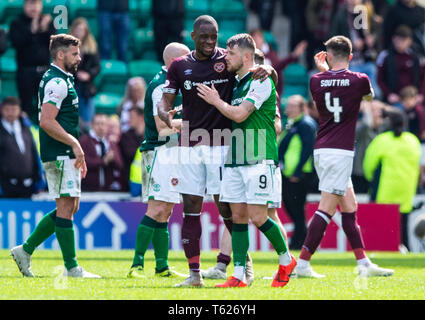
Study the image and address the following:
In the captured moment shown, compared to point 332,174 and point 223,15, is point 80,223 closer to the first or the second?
point 332,174

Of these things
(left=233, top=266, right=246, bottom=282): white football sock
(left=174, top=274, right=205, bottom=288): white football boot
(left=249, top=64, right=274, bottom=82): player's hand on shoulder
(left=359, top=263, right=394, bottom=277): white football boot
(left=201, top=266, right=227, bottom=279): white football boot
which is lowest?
(left=359, top=263, right=394, bottom=277): white football boot

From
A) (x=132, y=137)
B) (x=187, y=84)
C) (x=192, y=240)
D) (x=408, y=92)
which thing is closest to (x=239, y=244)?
(x=192, y=240)

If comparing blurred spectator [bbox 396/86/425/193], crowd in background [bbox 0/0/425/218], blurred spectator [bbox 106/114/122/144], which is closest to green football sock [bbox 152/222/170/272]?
crowd in background [bbox 0/0/425/218]

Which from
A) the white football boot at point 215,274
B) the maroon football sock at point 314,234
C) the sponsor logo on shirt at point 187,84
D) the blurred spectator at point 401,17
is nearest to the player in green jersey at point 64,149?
the white football boot at point 215,274

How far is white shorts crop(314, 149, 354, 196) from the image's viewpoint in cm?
955

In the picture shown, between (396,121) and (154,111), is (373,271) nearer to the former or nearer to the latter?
(154,111)

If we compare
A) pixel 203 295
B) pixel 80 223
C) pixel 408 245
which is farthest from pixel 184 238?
pixel 408 245

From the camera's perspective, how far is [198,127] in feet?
27.1

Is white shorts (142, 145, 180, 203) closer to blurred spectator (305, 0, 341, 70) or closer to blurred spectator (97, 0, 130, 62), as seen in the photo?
blurred spectator (97, 0, 130, 62)

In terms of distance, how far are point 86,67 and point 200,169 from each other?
8.75m

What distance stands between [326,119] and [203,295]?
2932 millimetres

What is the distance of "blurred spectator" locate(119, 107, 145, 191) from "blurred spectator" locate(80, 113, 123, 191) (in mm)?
105

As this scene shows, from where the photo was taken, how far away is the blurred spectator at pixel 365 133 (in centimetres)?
1623

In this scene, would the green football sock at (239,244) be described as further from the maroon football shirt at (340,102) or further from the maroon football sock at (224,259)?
the maroon football shirt at (340,102)
